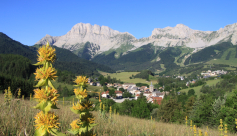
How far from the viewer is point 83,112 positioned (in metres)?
2.46

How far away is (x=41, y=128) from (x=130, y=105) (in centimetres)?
6946

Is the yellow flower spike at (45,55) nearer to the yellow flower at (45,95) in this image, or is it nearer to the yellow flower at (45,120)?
the yellow flower at (45,95)

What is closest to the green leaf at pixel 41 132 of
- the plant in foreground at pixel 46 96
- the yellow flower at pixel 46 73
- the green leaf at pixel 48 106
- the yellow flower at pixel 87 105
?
the plant in foreground at pixel 46 96

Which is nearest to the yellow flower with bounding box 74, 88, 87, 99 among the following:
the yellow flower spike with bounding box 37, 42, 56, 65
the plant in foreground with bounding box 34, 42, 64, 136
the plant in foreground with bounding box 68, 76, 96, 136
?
the plant in foreground with bounding box 68, 76, 96, 136

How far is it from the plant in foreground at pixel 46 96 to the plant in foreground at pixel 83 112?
2.37ft

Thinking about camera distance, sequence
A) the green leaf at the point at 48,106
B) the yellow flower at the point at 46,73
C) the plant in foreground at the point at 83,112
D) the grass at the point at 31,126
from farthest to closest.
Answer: the grass at the point at 31,126 < the plant in foreground at the point at 83,112 < the yellow flower at the point at 46,73 < the green leaf at the point at 48,106

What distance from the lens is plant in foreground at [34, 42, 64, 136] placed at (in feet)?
5.46

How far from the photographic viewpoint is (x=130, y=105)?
2717 inches

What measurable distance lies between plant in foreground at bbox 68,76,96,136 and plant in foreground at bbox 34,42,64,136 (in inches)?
28.5

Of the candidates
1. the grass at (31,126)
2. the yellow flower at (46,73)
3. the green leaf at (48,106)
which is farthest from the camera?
the grass at (31,126)

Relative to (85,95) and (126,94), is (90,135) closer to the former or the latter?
(85,95)

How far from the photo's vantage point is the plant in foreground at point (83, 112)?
7.95ft

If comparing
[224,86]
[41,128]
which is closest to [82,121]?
[41,128]

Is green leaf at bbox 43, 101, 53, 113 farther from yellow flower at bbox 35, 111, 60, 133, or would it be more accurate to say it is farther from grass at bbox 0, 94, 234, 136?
grass at bbox 0, 94, 234, 136
